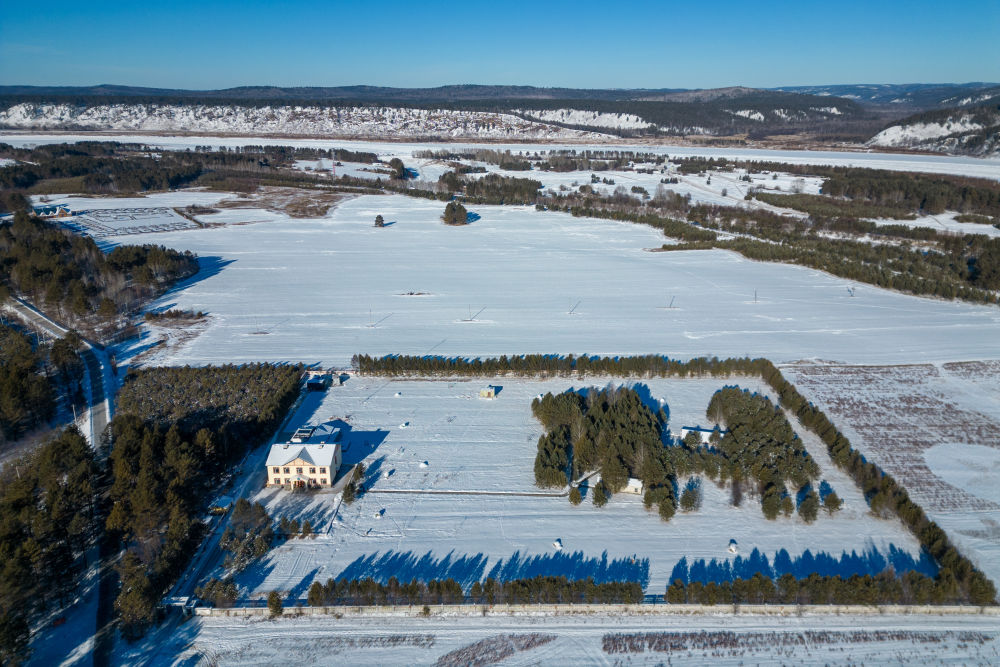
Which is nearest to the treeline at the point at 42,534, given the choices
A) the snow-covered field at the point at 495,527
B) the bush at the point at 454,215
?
the snow-covered field at the point at 495,527

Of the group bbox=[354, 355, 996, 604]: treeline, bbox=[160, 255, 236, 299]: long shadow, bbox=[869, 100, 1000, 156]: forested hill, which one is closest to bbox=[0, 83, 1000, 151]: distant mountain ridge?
bbox=[869, 100, 1000, 156]: forested hill

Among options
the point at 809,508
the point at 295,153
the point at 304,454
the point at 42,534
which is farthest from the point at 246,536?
the point at 295,153

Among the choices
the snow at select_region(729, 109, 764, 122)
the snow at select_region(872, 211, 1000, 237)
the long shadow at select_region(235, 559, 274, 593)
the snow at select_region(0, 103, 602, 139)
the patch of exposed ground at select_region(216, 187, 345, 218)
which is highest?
the snow at select_region(729, 109, 764, 122)

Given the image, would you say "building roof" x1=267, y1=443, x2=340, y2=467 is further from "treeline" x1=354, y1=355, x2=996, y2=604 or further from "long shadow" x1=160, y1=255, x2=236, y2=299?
"long shadow" x1=160, y1=255, x2=236, y2=299

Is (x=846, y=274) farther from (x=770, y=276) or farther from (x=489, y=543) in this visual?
(x=489, y=543)

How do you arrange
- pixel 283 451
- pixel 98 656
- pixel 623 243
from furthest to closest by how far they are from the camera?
1. pixel 623 243
2. pixel 283 451
3. pixel 98 656

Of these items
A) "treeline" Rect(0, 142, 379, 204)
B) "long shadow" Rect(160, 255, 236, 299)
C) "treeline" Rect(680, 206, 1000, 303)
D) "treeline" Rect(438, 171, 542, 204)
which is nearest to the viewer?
"treeline" Rect(680, 206, 1000, 303)

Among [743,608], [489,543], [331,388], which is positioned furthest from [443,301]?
[743,608]

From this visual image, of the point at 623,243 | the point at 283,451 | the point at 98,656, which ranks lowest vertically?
the point at 98,656
